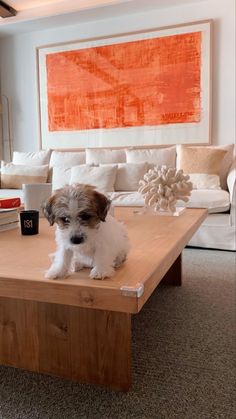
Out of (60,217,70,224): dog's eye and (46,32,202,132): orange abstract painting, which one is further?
(46,32,202,132): orange abstract painting

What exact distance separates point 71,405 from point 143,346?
40cm

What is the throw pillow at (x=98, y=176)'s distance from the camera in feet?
10.7

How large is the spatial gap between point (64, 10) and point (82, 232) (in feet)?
12.2

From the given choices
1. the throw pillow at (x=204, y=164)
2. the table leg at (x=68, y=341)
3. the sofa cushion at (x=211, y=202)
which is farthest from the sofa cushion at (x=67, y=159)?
the table leg at (x=68, y=341)

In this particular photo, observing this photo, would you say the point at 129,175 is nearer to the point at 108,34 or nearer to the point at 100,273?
the point at 108,34

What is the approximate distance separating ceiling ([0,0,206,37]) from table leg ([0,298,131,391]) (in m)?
3.44

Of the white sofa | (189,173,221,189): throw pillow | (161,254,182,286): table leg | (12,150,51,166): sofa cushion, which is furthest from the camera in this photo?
(12,150,51,166): sofa cushion

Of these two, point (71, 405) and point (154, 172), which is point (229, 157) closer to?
point (154, 172)

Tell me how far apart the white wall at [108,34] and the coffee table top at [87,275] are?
256cm

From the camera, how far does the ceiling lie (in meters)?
3.57

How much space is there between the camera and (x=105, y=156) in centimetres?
362

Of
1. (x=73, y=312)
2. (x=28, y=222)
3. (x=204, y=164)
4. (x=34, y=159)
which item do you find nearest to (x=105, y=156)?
(x=34, y=159)

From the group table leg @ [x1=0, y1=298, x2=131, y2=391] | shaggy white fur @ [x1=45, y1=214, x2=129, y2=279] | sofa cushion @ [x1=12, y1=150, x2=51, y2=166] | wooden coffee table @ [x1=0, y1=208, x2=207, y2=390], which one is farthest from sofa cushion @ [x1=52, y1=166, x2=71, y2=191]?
shaggy white fur @ [x1=45, y1=214, x2=129, y2=279]

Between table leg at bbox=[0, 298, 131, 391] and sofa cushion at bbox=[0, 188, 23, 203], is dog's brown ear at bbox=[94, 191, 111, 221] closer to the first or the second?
table leg at bbox=[0, 298, 131, 391]
